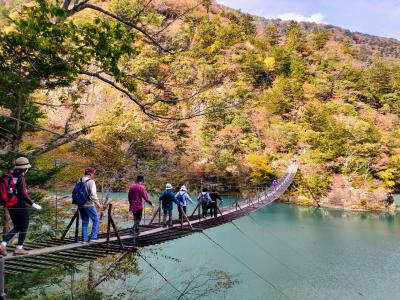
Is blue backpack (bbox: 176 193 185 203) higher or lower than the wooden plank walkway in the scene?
higher

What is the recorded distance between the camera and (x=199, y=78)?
1251 inches

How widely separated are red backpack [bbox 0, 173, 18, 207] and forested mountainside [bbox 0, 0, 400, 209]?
135 cm

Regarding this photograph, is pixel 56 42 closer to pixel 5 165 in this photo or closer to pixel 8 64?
pixel 8 64

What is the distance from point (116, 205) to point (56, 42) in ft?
31.4

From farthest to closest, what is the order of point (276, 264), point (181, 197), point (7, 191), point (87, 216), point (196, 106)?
point (196, 106) < point (276, 264) < point (181, 197) < point (87, 216) < point (7, 191)

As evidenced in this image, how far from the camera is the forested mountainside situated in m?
4.32

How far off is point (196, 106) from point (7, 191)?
15296 mm

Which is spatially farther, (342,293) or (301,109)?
(301,109)

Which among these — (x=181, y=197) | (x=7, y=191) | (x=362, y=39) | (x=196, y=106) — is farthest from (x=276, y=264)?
(x=362, y=39)

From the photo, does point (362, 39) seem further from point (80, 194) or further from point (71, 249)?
point (71, 249)

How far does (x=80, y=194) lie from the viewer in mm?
3516

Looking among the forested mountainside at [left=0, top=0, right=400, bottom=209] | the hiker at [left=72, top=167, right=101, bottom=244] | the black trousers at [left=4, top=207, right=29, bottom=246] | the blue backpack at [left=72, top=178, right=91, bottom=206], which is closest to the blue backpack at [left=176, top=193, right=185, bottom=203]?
the forested mountainside at [left=0, top=0, right=400, bottom=209]

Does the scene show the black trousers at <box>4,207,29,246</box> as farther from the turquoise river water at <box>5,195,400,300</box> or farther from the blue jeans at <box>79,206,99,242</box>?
the turquoise river water at <box>5,195,400,300</box>

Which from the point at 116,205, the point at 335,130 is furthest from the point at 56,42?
the point at 335,130
